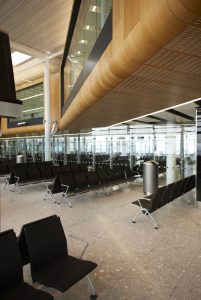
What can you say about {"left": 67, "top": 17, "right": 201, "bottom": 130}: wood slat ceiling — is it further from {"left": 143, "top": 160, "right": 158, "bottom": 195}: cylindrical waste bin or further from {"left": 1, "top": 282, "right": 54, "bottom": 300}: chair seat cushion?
{"left": 143, "top": 160, "right": 158, "bottom": 195}: cylindrical waste bin

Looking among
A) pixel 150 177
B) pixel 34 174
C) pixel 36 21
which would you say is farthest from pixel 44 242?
pixel 36 21

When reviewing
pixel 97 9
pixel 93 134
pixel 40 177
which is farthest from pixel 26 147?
pixel 97 9

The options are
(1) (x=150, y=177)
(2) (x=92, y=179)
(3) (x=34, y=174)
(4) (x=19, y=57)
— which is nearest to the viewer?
(2) (x=92, y=179)

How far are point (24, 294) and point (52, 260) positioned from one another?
2.06 feet

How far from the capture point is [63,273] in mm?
2727

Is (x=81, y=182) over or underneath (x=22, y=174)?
underneath

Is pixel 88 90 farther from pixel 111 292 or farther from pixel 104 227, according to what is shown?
pixel 111 292

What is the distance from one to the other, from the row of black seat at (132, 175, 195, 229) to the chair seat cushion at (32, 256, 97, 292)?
281cm

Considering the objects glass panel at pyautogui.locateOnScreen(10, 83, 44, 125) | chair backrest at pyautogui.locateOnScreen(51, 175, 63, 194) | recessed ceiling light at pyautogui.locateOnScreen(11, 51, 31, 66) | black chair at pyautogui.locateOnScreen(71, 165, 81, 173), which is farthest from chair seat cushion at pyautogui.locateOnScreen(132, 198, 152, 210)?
recessed ceiling light at pyautogui.locateOnScreen(11, 51, 31, 66)

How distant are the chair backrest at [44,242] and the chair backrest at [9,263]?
0.63 feet

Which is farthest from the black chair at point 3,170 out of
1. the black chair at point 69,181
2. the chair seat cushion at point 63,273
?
the chair seat cushion at point 63,273

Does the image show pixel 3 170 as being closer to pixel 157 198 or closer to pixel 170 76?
pixel 157 198

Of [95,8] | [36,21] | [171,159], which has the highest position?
[36,21]

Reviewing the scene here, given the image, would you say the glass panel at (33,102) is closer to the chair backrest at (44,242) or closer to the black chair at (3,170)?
the black chair at (3,170)
